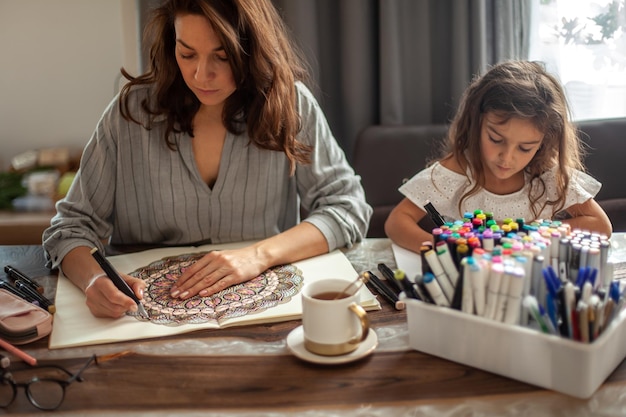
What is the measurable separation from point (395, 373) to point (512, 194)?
2.41 ft

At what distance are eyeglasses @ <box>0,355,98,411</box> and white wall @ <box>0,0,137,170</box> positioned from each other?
7.10 feet

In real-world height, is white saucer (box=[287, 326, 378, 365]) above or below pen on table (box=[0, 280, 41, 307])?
below

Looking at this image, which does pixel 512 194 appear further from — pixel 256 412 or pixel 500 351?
pixel 256 412

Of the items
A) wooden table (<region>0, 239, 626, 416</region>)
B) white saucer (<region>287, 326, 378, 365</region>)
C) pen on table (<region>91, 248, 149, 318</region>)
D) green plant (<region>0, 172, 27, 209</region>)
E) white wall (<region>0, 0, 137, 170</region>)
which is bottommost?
green plant (<region>0, 172, 27, 209</region>)

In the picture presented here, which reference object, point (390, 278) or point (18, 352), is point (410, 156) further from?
point (18, 352)

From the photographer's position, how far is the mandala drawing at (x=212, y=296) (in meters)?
1.09

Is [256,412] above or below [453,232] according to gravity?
below

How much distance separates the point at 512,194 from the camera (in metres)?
1.51

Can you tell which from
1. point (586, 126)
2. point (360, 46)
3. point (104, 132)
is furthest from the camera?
point (360, 46)

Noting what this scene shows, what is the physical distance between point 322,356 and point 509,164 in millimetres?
682

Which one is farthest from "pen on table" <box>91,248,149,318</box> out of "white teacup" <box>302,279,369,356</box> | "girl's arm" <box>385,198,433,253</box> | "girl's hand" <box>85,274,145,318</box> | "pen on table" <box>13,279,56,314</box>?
"girl's arm" <box>385,198,433,253</box>

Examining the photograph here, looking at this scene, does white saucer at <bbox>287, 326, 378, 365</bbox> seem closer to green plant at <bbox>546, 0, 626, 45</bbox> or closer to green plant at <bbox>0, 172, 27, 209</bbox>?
green plant at <bbox>546, 0, 626, 45</bbox>

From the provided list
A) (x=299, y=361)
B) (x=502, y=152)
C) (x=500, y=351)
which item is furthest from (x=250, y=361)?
(x=502, y=152)

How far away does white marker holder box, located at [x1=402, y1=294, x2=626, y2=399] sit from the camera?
32.7 inches
